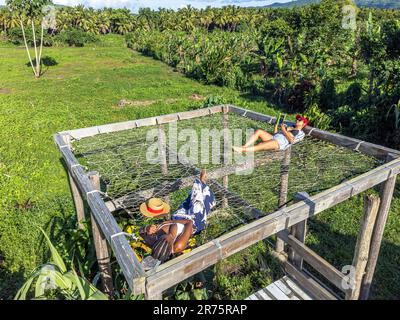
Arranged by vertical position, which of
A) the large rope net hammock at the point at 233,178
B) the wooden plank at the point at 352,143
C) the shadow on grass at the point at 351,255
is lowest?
the shadow on grass at the point at 351,255

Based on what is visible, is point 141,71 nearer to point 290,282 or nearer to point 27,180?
point 27,180

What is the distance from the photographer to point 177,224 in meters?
3.31

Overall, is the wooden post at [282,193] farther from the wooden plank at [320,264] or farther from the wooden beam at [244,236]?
the wooden beam at [244,236]

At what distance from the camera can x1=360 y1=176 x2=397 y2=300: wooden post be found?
11.2ft

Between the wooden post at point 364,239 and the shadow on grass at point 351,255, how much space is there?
833 mm

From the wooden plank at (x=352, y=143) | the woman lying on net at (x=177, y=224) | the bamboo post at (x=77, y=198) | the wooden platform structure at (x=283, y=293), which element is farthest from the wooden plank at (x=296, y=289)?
the bamboo post at (x=77, y=198)

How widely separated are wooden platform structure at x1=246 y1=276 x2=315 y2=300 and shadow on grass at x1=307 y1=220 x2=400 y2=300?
96 cm

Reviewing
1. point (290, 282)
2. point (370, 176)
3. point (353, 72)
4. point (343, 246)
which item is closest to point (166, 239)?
point (290, 282)

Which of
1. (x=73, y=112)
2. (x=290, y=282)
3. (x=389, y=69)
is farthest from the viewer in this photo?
(x=73, y=112)

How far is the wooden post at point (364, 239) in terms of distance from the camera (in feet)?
9.16

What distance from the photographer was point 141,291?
1.89 meters

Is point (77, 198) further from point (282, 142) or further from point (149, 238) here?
point (282, 142)
